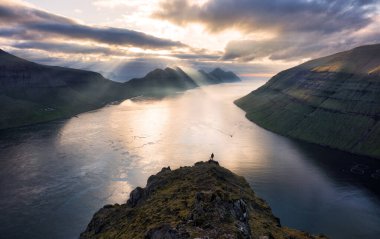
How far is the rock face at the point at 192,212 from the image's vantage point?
6400cm

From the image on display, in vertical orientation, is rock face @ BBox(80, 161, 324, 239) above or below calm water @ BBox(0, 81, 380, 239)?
above

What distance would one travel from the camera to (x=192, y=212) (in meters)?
70.4

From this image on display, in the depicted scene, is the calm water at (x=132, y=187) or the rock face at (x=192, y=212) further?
the calm water at (x=132, y=187)

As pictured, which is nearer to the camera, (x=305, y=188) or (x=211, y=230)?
(x=211, y=230)

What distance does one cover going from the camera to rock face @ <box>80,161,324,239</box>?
6400 centimetres

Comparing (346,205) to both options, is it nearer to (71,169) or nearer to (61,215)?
(61,215)

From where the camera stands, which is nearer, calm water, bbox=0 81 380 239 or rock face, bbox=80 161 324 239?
rock face, bbox=80 161 324 239

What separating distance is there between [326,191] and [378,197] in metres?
24.2

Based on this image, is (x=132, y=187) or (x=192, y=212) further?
(x=132, y=187)

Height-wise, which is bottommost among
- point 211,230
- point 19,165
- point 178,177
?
point 19,165

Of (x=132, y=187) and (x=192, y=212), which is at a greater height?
(x=192, y=212)

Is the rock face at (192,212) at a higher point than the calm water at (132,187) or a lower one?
higher

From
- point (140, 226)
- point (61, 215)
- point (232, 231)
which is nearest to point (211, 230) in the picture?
point (232, 231)

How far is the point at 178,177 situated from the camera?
123 metres
